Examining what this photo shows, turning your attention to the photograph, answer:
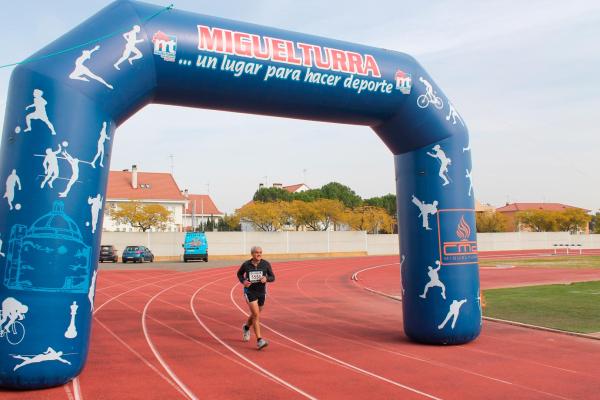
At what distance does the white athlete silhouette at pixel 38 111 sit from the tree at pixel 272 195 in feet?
263

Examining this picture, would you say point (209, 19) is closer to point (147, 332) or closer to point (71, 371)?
point (71, 371)

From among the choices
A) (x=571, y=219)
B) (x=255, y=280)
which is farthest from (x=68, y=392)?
(x=571, y=219)

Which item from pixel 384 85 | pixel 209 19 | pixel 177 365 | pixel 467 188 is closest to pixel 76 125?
pixel 209 19

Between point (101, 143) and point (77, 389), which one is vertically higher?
point (101, 143)

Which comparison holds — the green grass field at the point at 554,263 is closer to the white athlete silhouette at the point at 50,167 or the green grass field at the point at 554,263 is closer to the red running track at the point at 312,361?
the red running track at the point at 312,361

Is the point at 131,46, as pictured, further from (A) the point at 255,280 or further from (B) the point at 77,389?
(B) the point at 77,389

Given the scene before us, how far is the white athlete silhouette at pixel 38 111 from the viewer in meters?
6.93

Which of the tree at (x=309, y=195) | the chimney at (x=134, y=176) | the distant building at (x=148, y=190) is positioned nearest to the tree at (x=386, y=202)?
the tree at (x=309, y=195)

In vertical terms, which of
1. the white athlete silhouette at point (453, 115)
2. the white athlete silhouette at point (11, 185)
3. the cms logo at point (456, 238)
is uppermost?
the white athlete silhouette at point (453, 115)

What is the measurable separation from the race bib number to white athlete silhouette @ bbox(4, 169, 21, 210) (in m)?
4.10

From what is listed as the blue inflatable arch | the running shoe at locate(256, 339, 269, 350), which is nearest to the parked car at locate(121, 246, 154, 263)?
the running shoe at locate(256, 339, 269, 350)

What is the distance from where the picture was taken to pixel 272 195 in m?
89.1

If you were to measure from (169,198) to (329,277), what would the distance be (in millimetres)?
Result: 58963

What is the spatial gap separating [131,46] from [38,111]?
1.61m
